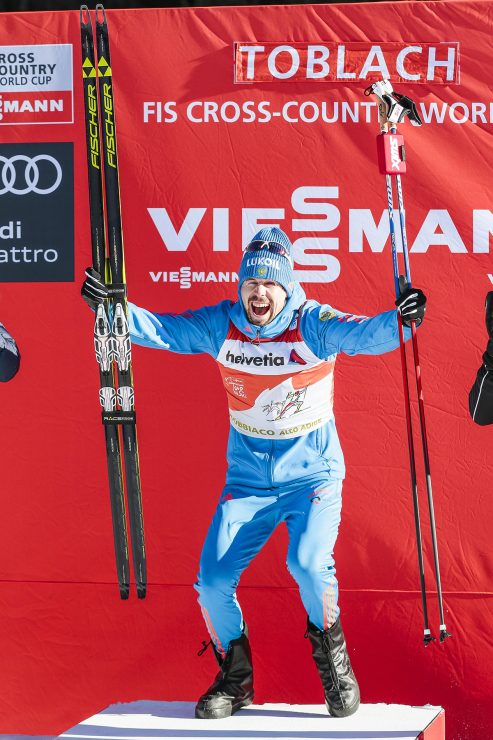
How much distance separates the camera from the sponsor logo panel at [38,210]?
13.9ft

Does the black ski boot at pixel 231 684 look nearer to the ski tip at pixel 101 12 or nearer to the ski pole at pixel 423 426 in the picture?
the ski pole at pixel 423 426

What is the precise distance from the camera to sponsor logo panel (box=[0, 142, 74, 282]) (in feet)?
13.9

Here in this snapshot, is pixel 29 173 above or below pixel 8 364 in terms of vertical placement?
above

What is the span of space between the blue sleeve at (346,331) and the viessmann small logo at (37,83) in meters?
1.26

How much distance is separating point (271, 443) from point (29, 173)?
1.42 metres

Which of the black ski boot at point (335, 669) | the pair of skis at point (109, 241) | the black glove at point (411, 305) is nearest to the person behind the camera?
the black glove at point (411, 305)

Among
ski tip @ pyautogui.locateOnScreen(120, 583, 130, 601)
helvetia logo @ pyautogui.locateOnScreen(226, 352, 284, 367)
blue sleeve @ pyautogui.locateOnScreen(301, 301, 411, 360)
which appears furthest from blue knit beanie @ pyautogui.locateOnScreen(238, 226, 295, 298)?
ski tip @ pyautogui.locateOnScreen(120, 583, 130, 601)

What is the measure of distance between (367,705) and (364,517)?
689mm

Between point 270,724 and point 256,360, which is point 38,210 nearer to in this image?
point 256,360

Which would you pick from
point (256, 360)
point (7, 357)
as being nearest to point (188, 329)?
point (256, 360)

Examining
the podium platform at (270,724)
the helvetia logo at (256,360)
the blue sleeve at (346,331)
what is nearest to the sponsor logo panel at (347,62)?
the blue sleeve at (346,331)

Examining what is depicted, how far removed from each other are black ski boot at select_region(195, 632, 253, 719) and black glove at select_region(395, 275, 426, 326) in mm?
1289

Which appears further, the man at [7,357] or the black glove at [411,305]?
the man at [7,357]

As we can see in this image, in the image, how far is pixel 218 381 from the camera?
13.9ft
